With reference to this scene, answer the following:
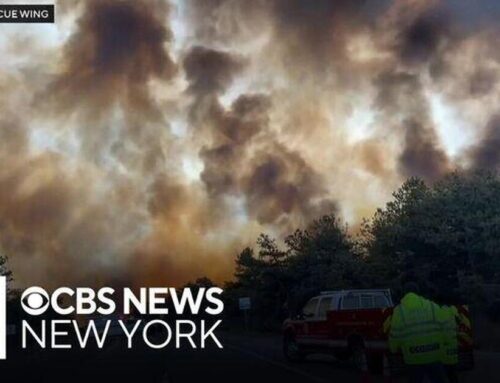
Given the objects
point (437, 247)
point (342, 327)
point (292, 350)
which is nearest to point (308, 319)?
point (292, 350)

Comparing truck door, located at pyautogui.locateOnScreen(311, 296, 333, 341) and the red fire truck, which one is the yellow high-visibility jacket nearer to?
the red fire truck

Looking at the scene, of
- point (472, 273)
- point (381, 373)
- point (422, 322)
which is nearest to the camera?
point (422, 322)

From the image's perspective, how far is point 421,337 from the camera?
8.55m

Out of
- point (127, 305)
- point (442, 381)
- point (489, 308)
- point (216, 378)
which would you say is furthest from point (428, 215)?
point (442, 381)

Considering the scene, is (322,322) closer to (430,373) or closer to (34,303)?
(430,373)

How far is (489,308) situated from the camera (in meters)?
38.9

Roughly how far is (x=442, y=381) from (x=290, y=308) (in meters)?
58.8

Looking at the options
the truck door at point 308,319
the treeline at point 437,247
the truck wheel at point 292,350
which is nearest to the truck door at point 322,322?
the truck door at point 308,319

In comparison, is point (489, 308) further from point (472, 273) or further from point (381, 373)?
point (381, 373)

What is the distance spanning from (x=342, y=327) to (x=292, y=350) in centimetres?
385

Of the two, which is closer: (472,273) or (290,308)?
(472,273)

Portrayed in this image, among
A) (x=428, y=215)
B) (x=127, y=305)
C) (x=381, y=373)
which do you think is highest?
(x=428, y=215)

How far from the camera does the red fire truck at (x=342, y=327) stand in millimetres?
23953

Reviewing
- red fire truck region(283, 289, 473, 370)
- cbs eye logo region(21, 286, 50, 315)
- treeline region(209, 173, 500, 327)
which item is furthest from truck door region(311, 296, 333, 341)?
cbs eye logo region(21, 286, 50, 315)
